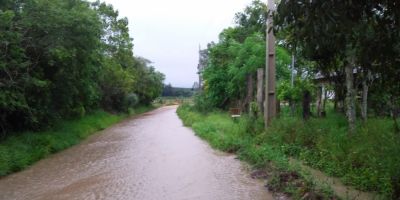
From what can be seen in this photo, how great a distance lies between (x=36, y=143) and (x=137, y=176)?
5.98m

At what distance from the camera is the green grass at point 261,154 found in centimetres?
809

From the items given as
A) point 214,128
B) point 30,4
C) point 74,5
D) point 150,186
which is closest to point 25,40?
point 30,4

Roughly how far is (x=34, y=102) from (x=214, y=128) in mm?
8135

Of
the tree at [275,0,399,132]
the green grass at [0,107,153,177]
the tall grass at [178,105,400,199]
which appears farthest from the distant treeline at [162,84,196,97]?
the tree at [275,0,399,132]

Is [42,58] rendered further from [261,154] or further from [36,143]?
[261,154]

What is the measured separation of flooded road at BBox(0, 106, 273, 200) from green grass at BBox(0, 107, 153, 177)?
34 centimetres

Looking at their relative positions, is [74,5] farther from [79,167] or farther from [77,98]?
[79,167]

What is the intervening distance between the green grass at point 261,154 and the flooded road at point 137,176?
0.37 m

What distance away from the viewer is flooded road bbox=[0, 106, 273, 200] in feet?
30.8

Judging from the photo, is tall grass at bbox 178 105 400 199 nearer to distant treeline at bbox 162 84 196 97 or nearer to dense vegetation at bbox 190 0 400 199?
dense vegetation at bbox 190 0 400 199

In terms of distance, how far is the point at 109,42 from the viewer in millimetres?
36125

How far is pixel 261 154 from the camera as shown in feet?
39.1

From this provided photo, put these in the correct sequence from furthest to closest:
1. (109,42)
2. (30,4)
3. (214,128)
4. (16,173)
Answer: (109,42) < (214,128) < (30,4) < (16,173)

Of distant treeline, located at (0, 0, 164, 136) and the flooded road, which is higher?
distant treeline, located at (0, 0, 164, 136)
